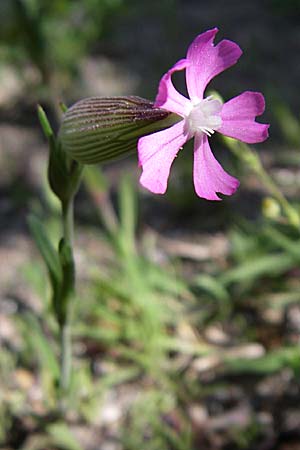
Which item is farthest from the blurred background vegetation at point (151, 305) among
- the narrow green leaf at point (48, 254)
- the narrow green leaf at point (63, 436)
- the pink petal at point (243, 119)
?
the pink petal at point (243, 119)

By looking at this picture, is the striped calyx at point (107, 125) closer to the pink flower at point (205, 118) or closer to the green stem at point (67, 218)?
the pink flower at point (205, 118)

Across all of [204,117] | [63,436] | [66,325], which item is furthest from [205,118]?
[63,436]

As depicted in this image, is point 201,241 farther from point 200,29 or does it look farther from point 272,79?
point 200,29

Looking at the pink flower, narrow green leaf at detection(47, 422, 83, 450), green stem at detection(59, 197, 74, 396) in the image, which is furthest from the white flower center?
narrow green leaf at detection(47, 422, 83, 450)

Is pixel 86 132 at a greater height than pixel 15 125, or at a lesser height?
greater

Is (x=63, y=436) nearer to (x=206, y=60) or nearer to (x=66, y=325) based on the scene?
(x=66, y=325)

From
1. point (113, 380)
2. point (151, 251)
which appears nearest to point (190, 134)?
point (113, 380)

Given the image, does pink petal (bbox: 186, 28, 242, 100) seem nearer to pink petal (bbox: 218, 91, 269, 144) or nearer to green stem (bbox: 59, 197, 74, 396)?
pink petal (bbox: 218, 91, 269, 144)
